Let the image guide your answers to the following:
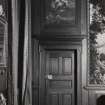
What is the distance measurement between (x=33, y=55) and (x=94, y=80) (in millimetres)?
1741

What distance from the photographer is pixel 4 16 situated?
3836mm

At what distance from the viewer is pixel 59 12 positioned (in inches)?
291

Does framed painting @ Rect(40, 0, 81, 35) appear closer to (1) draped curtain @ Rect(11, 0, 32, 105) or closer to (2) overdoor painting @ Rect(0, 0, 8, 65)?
(1) draped curtain @ Rect(11, 0, 32, 105)

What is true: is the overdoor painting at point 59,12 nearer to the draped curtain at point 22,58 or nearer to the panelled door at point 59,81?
the panelled door at point 59,81

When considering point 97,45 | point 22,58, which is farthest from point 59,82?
point 22,58

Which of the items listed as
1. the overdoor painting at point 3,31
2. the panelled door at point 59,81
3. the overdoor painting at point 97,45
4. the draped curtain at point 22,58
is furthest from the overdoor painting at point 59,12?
the overdoor painting at point 3,31

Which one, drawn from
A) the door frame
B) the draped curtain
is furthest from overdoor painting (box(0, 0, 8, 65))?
the door frame

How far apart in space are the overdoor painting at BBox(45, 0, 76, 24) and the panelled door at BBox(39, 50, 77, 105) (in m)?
0.97

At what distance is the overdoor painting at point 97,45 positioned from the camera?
7.25m

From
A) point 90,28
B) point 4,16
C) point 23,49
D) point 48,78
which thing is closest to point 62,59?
point 48,78

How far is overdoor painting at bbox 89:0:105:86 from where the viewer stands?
725cm

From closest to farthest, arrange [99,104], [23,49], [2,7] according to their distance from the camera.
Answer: [2,7] < [23,49] < [99,104]

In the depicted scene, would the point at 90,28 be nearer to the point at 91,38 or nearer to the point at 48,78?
the point at 91,38

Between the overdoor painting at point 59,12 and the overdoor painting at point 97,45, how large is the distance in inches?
23.1
